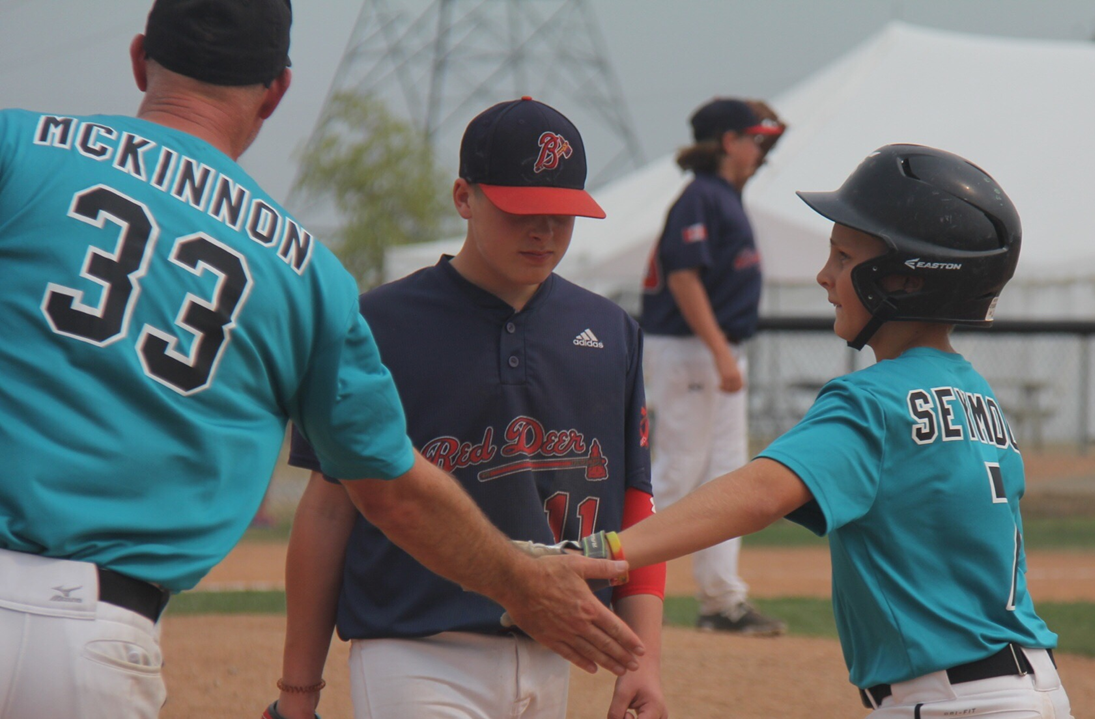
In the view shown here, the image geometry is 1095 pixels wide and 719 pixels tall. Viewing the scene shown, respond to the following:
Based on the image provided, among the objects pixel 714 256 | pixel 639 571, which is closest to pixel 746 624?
pixel 714 256

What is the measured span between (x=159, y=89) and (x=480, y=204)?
848mm

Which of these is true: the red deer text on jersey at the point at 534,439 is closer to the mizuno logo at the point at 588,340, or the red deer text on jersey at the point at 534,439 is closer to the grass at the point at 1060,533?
the mizuno logo at the point at 588,340

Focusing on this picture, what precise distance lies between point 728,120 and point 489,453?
4133 millimetres

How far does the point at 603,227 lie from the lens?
57.7 feet

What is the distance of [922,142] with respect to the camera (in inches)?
628

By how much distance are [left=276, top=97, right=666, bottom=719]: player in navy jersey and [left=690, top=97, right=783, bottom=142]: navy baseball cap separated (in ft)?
12.1

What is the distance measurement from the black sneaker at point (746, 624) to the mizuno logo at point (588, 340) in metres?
3.65

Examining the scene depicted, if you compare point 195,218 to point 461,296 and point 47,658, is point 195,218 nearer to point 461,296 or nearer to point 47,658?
point 47,658

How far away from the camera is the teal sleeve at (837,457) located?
2244 mm

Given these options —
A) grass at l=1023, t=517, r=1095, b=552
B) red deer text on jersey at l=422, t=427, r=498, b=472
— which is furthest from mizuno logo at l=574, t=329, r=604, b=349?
grass at l=1023, t=517, r=1095, b=552

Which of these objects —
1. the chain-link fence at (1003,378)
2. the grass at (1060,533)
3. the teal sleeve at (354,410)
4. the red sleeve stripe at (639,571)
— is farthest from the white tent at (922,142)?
the teal sleeve at (354,410)

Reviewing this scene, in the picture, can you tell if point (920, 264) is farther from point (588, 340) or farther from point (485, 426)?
point (485, 426)

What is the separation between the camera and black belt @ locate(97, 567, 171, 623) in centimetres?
180

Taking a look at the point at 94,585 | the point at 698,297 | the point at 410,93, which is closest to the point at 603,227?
the point at 698,297
